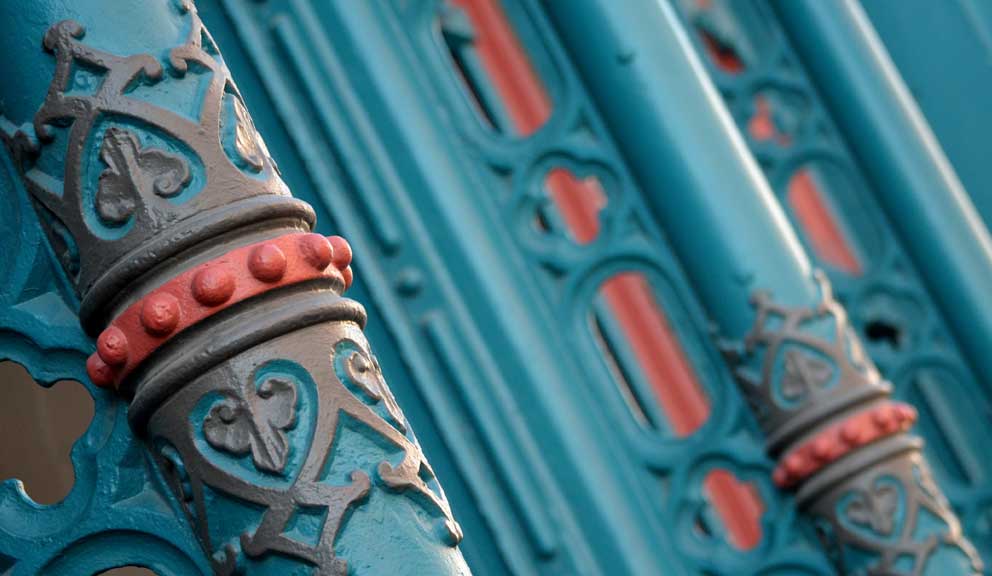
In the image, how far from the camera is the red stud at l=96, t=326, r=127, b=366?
2.51 feet

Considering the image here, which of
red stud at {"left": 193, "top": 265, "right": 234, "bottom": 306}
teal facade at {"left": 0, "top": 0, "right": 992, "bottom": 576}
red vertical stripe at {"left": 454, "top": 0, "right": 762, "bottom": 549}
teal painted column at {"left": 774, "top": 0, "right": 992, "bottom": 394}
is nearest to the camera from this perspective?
red stud at {"left": 193, "top": 265, "right": 234, "bottom": 306}

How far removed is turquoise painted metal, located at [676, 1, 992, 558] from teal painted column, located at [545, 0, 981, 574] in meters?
0.26

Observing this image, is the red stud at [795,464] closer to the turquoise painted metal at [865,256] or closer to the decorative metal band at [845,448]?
the decorative metal band at [845,448]

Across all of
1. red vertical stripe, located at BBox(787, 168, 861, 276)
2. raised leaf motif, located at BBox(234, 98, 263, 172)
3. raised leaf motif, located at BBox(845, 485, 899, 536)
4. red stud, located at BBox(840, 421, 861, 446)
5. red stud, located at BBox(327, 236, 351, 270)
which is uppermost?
raised leaf motif, located at BBox(234, 98, 263, 172)

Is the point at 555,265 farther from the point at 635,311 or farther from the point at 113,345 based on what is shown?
the point at 635,311

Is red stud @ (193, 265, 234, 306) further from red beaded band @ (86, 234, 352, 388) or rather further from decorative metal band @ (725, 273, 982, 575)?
decorative metal band @ (725, 273, 982, 575)

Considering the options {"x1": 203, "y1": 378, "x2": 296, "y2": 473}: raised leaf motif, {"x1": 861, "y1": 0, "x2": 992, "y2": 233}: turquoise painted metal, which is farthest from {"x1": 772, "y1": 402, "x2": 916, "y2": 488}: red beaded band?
{"x1": 203, "y1": 378, "x2": 296, "y2": 473}: raised leaf motif

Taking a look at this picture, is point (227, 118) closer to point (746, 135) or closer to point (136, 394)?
point (136, 394)

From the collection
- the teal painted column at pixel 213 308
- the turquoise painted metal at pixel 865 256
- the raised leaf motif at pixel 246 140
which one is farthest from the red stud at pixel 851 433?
the raised leaf motif at pixel 246 140

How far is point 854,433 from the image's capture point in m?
1.25

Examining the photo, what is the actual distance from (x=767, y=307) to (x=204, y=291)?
0.74 m

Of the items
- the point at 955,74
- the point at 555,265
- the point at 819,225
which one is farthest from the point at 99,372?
the point at 819,225

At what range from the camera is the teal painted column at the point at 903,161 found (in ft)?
5.15

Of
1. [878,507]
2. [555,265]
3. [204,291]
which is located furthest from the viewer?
[555,265]
